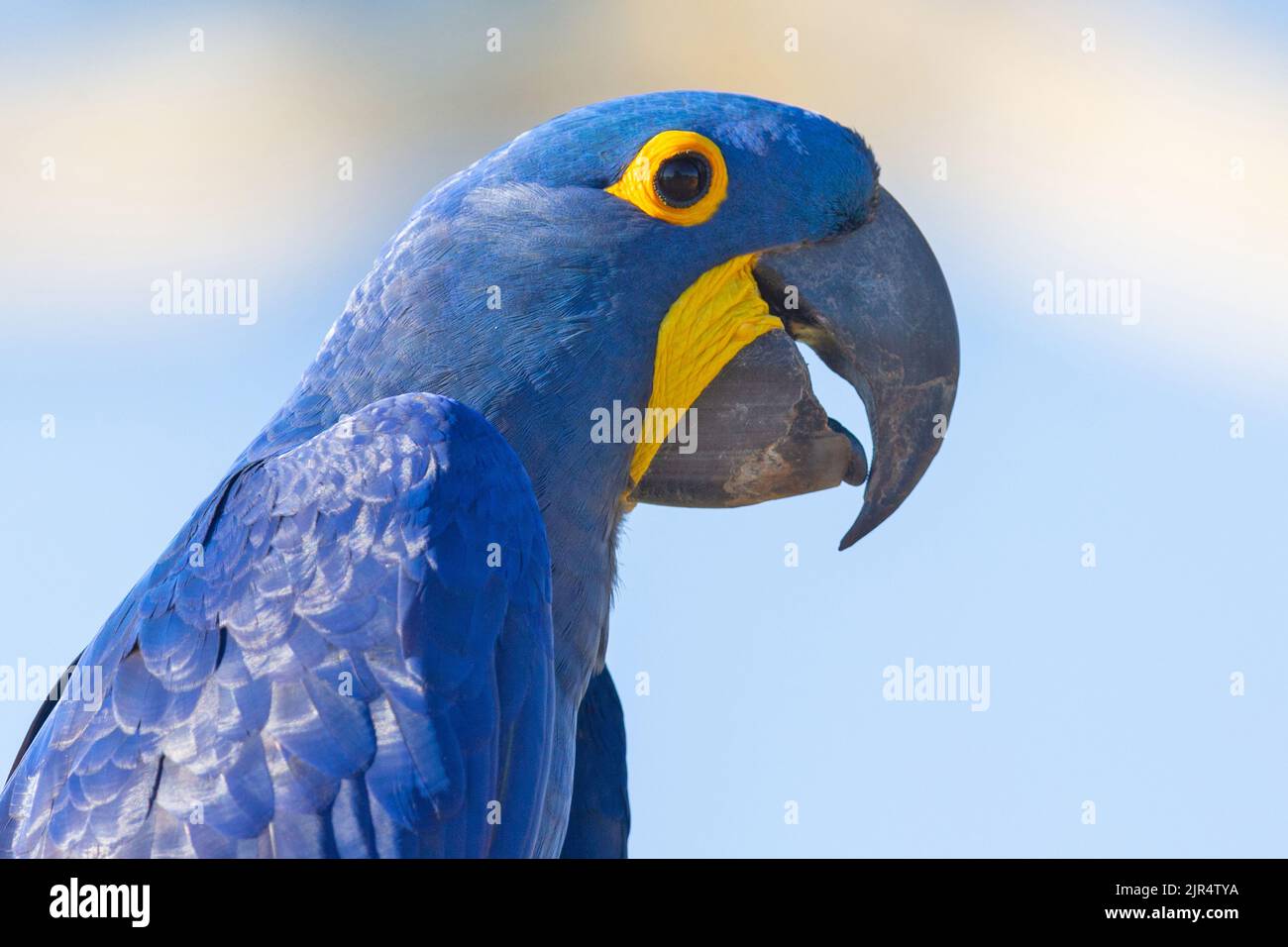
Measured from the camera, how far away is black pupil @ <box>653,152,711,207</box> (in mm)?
4492

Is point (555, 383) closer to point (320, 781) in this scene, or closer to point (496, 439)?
point (496, 439)

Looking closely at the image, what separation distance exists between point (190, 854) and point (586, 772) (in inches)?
70.3

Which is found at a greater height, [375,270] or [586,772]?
[375,270]

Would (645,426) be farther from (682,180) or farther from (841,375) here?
(682,180)
